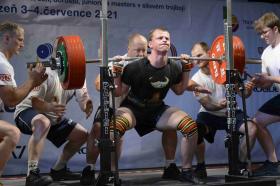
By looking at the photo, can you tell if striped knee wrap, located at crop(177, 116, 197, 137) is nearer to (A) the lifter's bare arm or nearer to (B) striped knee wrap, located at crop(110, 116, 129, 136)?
(B) striped knee wrap, located at crop(110, 116, 129, 136)

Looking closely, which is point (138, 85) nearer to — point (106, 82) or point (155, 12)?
point (106, 82)

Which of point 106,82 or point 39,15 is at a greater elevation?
point 39,15

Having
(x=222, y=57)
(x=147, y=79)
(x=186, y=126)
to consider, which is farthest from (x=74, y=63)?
(x=222, y=57)

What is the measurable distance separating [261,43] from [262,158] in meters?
1.47

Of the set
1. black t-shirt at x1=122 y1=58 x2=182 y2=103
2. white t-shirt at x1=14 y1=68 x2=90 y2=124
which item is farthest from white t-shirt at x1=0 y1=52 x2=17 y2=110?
black t-shirt at x1=122 y1=58 x2=182 y2=103

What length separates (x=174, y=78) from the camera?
14.5 ft

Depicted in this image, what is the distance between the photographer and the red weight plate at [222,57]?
14.2ft

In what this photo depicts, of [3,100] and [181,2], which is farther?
[181,2]

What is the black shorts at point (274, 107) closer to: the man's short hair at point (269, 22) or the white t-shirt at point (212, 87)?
the white t-shirt at point (212, 87)

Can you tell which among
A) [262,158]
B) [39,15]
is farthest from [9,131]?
[262,158]

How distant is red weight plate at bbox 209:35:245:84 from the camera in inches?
170

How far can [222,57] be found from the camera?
4.32 meters

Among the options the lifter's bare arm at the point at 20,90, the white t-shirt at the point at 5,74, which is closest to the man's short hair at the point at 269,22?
the lifter's bare arm at the point at 20,90

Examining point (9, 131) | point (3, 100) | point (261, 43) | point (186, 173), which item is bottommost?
point (186, 173)
